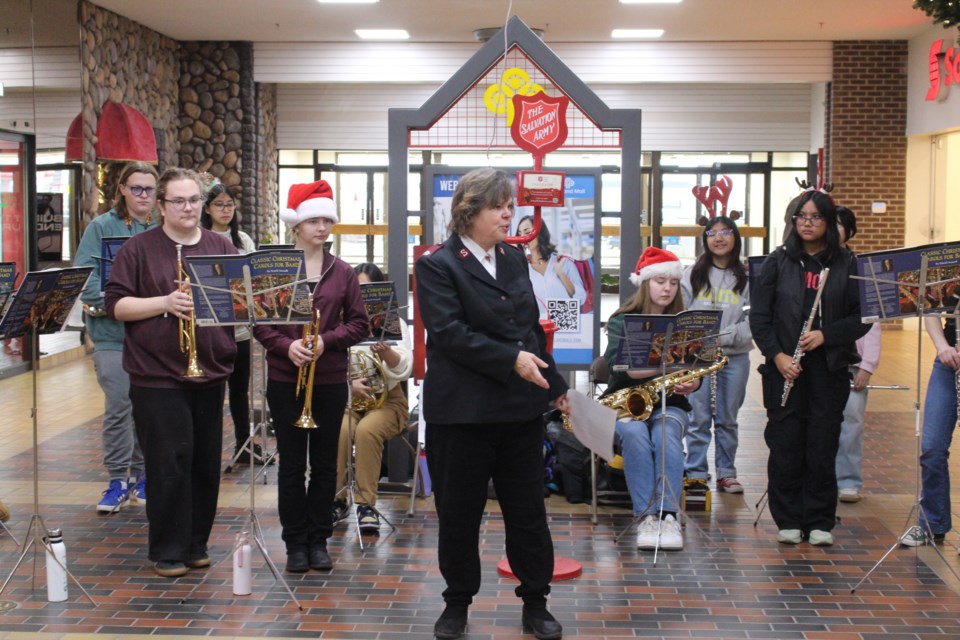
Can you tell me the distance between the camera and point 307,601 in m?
4.73

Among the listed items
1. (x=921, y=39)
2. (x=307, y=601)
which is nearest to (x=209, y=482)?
(x=307, y=601)

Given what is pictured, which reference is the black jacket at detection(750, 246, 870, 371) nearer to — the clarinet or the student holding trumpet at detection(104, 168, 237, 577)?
the clarinet

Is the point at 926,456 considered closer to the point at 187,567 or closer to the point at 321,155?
the point at 187,567

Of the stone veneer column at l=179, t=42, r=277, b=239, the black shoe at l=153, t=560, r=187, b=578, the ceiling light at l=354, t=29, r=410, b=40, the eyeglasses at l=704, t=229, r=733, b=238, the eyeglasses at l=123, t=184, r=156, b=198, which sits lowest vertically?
the black shoe at l=153, t=560, r=187, b=578

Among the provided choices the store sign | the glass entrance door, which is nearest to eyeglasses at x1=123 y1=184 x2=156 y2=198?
the store sign

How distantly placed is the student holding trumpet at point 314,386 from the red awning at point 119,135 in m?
8.44

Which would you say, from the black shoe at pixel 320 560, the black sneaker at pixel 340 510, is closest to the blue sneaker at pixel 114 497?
the black sneaker at pixel 340 510

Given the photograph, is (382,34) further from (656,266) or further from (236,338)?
(656,266)

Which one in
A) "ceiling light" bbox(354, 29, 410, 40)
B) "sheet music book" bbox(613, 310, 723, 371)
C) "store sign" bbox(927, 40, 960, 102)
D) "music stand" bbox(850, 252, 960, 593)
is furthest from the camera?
"ceiling light" bbox(354, 29, 410, 40)

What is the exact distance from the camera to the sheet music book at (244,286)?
4441 mm

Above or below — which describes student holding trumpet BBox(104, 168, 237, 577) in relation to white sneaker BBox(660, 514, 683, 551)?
above

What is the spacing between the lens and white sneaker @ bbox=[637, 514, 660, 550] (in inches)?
215

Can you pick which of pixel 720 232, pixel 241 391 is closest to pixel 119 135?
pixel 241 391

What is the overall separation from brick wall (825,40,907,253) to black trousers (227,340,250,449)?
11.0 metres
